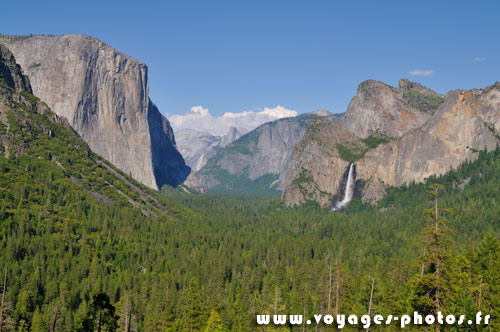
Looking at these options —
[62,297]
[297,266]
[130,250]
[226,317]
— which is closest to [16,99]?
[130,250]

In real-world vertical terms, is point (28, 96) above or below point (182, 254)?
above

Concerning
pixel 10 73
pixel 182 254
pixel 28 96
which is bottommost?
pixel 182 254

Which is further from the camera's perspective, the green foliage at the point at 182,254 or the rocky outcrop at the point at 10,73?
the rocky outcrop at the point at 10,73

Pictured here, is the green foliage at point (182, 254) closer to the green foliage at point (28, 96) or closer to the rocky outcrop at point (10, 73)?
the green foliage at point (28, 96)

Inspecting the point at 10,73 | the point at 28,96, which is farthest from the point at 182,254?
the point at 10,73

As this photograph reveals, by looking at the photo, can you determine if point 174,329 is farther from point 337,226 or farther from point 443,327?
point 337,226

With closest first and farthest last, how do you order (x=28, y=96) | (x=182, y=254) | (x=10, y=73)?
(x=182, y=254) < (x=28, y=96) < (x=10, y=73)

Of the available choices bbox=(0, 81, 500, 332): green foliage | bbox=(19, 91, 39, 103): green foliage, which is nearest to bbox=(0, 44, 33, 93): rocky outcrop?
bbox=(19, 91, 39, 103): green foliage

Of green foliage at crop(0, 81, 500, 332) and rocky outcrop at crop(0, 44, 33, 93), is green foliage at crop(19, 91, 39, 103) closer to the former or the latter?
rocky outcrop at crop(0, 44, 33, 93)

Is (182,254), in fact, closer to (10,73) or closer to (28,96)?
(28,96)

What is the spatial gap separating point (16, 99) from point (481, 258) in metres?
169

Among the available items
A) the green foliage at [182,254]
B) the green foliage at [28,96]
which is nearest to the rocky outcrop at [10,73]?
the green foliage at [28,96]

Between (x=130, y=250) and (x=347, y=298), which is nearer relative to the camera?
(x=347, y=298)

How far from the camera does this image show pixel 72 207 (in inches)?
5472
